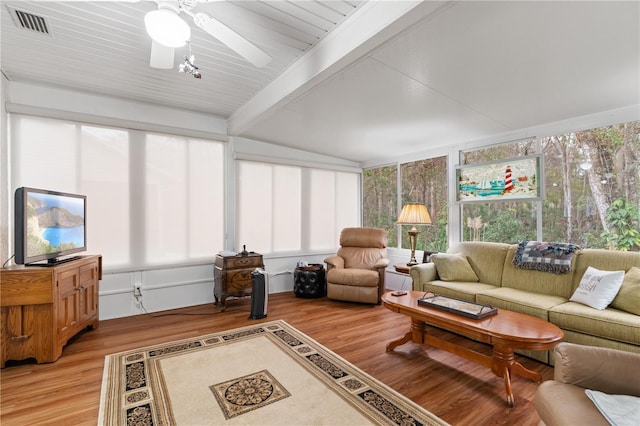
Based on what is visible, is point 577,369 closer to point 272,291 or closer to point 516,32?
point 516,32

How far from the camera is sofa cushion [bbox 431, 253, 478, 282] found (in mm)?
3447

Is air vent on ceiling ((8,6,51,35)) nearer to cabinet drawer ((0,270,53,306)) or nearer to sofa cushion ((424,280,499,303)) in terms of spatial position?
cabinet drawer ((0,270,53,306))

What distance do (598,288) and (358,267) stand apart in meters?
2.74

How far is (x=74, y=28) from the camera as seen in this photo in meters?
2.28

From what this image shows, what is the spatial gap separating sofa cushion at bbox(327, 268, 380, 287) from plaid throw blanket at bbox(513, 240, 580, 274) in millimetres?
1658

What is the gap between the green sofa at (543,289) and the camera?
88.0 inches

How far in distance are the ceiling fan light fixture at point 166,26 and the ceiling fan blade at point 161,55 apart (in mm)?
307

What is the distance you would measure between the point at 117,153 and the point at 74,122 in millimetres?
502

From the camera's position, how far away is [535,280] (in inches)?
121

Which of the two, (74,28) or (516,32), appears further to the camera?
(74,28)

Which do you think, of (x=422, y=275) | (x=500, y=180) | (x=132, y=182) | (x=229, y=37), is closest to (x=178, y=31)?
(x=229, y=37)

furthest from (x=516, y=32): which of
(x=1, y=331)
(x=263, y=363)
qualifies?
(x=1, y=331)

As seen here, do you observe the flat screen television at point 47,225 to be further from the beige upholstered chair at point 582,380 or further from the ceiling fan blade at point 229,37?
the beige upholstered chair at point 582,380

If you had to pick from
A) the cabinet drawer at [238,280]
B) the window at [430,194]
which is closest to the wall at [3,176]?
the cabinet drawer at [238,280]
